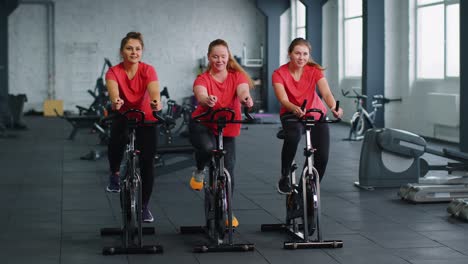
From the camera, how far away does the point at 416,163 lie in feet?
26.9

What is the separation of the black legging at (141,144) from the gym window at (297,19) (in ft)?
52.2

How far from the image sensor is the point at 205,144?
557 cm

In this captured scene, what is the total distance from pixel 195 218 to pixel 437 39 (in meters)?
8.17

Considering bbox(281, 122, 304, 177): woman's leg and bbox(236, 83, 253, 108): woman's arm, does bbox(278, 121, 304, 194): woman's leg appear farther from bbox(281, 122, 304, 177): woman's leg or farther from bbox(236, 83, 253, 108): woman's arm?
bbox(236, 83, 253, 108): woman's arm

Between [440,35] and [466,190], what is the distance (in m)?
6.80

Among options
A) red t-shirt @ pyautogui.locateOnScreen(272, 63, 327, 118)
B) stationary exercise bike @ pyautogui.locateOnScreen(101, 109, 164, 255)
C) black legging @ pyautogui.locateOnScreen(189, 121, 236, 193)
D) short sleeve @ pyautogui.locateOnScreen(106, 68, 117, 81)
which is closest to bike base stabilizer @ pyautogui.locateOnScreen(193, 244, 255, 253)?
stationary exercise bike @ pyautogui.locateOnScreen(101, 109, 164, 255)

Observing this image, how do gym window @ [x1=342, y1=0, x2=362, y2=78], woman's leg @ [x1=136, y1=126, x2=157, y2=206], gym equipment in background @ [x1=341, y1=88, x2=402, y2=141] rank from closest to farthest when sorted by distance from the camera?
woman's leg @ [x1=136, y1=126, x2=157, y2=206] → gym equipment in background @ [x1=341, y1=88, x2=402, y2=141] → gym window @ [x1=342, y1=0, x2=362, y2=78]

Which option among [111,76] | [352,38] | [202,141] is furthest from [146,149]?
[352,38]

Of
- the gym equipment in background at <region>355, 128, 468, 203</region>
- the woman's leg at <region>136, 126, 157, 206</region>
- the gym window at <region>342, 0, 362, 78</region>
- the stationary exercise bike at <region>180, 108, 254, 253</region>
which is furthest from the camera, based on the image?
the gym window at <region>342, 0, 362, 78</region>

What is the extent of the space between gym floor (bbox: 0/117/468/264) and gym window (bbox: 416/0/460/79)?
10.6ft

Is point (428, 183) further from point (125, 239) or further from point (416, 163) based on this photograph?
point (125, 239)

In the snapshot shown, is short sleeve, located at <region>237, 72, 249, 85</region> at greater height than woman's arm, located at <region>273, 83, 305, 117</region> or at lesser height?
greater

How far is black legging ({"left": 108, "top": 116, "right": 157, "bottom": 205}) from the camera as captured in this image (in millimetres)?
5660

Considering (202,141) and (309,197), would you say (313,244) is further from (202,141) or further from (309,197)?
(202,141)
